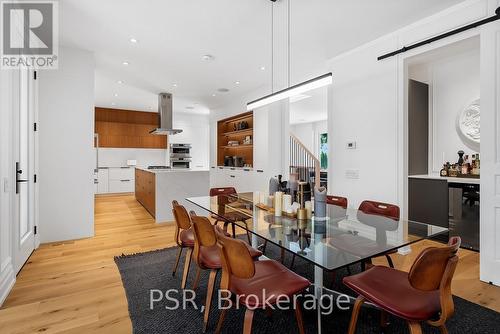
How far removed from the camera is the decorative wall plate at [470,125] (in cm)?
349

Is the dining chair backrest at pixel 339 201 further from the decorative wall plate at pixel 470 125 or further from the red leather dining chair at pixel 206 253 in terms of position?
the decorative wall plate at pixel 470 125

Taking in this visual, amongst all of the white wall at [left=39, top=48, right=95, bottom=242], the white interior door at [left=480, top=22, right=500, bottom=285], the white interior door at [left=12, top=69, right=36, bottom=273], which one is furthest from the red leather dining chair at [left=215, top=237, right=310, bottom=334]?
the white wall at [left=39, top=48, right=95, bottom=242]

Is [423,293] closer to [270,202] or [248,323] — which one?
[248,323]

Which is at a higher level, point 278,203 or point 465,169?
point 465,169

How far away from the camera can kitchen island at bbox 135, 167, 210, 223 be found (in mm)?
4812

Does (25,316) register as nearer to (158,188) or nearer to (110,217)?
(158,188)

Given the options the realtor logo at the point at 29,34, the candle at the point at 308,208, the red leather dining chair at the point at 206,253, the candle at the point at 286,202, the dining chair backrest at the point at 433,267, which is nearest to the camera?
the dining chair backrest at the point at 433,267

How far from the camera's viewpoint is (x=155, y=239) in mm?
3869

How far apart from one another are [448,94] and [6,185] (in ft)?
17.3

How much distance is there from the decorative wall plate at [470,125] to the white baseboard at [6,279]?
5320mm

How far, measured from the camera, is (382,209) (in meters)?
2.40

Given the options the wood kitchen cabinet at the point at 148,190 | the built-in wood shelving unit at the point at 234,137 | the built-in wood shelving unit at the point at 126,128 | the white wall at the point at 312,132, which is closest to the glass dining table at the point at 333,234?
the wood kitchen cabinet at the point at 148,190

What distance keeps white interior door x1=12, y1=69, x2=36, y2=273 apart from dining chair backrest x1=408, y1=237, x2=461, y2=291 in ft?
10.7

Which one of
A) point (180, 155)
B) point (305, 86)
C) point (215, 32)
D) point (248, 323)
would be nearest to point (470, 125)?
point (305, 86)
